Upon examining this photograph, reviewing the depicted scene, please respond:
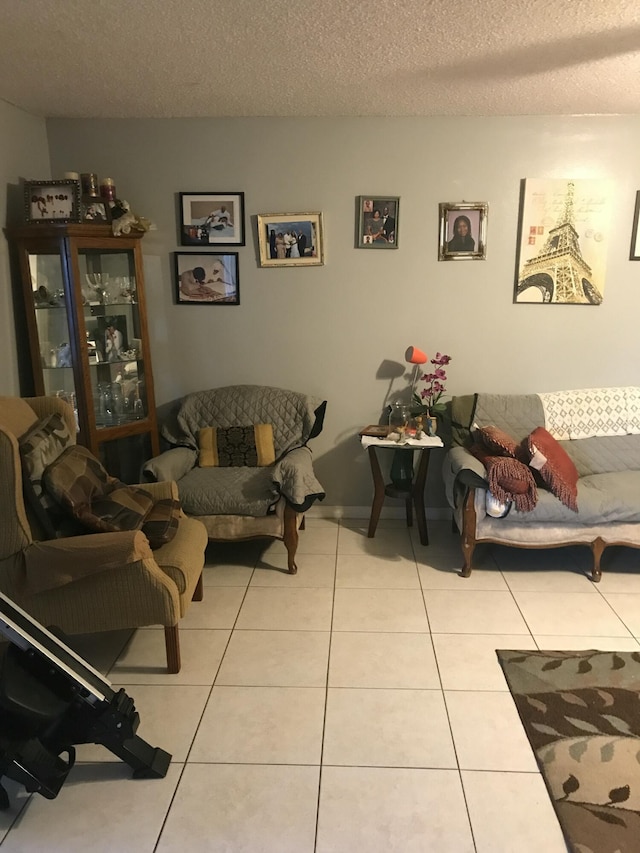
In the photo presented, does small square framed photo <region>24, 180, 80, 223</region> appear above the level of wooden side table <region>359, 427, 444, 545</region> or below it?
above

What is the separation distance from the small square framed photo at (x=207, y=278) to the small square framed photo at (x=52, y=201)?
2.20ft

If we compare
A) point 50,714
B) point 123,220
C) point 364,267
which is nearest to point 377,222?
point 364,267

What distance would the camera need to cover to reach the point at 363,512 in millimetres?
4230

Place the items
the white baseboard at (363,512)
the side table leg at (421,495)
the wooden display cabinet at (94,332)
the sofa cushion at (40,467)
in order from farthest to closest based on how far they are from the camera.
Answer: the white baseboard at (363,512), the side table leg at (421,495), the wooden display cabinet at (94,332), the sofa cushion at (40,467)

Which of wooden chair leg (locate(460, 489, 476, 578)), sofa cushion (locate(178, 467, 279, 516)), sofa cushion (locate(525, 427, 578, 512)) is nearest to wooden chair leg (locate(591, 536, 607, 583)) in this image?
sofa cushion (locate(525, 427, 578, 512))

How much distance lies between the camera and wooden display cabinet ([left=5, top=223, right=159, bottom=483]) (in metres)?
3.44

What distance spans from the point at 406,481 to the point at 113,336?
1.95 metres

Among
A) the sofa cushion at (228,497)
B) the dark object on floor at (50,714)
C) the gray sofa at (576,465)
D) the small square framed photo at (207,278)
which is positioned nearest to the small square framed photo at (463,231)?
the gray sofa at (576,465)

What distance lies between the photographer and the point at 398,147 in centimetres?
376

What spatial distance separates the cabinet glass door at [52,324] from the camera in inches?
137

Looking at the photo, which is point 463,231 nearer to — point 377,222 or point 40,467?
point 377,222

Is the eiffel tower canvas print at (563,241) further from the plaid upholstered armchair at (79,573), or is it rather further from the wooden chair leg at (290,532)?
the plaid upholstered armchair at (79,573)

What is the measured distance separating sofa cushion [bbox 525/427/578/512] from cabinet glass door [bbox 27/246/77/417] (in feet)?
8.29

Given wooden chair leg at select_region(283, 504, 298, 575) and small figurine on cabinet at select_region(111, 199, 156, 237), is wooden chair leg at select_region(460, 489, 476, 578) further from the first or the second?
small figurine on cabinet at select_region(111, 199, 156, 237)
